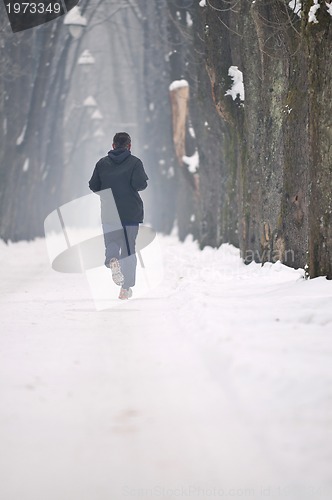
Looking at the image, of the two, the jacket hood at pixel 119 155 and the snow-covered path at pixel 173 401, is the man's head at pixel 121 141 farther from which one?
the snow-covered path at pixel 173 401

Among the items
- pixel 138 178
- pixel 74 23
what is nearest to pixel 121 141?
pixel 138 178

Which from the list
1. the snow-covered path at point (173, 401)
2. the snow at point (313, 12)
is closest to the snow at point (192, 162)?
the snow-covered path at point (173, 401)

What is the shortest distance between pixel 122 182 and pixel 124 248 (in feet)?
2.45

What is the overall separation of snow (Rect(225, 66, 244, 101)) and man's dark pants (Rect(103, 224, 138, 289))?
4.40 m

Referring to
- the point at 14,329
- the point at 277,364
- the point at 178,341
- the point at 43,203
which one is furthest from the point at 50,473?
the point at 43,203

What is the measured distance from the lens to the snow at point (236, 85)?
42.8 feet

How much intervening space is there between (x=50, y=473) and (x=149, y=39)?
86.1 ft

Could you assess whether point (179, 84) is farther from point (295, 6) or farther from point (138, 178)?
point (295, 6)

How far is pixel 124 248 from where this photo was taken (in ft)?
30.7

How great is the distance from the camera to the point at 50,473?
9.69 ft

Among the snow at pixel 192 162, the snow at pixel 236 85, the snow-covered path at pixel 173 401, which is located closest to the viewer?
the snow-covered path at pixel 173 401

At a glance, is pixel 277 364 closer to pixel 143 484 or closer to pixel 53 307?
pixel 143 484

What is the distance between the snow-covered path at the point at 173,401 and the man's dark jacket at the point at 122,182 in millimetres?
2292

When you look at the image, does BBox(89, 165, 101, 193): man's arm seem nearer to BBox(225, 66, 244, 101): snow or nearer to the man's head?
the man's head
